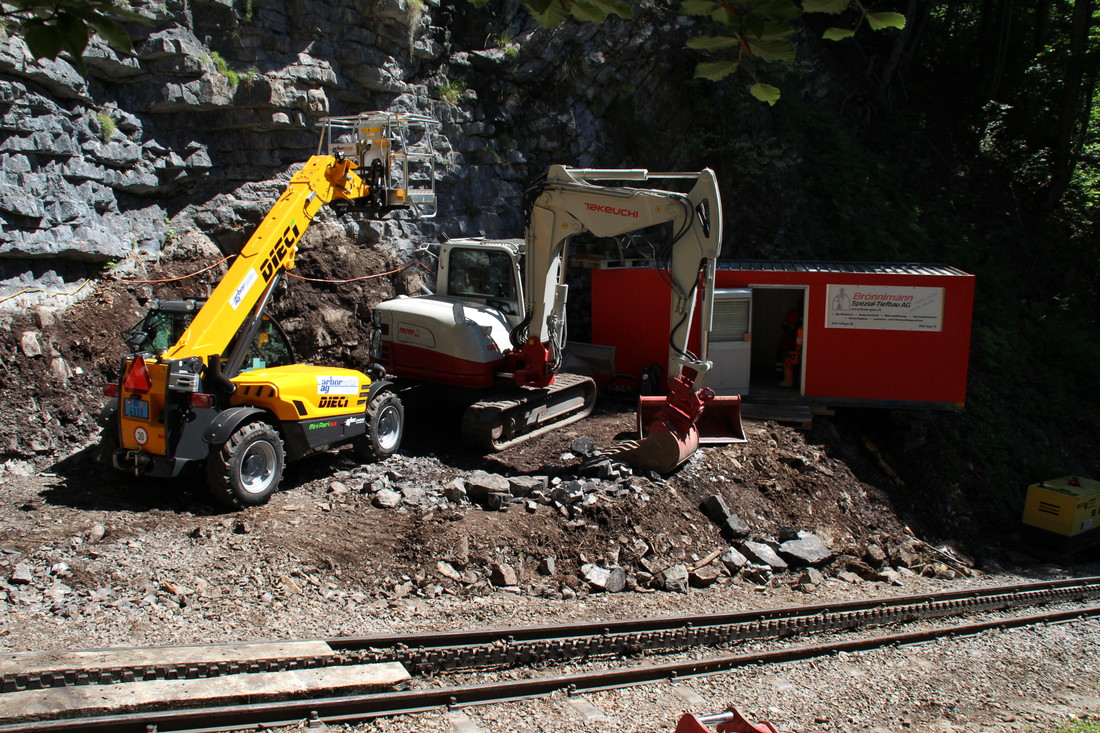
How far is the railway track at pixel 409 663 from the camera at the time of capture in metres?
5.04

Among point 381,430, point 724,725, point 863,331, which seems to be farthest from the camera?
point 863,331

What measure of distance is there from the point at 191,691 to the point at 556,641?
2661 millimetres

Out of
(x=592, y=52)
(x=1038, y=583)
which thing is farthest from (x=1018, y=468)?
(x=592, y=52)

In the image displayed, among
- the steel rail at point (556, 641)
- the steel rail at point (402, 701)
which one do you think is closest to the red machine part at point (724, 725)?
the steel rail at point (402, 701)

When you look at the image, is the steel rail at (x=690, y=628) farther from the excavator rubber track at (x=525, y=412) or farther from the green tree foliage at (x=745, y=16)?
the green tree foliage at (x=745, y=16)

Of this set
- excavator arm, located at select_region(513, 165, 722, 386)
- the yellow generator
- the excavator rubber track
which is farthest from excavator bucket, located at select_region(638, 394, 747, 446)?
the yellow generator

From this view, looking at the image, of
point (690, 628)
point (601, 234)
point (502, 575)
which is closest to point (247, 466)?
point (502, 575)

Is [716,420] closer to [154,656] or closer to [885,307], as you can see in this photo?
[885,307]

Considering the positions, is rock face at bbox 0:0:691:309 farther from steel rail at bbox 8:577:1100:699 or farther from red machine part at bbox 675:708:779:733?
red machine part at bbox 675:708:779:733

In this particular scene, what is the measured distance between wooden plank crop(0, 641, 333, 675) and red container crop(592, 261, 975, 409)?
8906 millimetres

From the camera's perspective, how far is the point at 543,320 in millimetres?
10844

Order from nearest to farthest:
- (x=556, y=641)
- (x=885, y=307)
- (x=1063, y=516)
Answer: (x=556, y=641) < (x=1063, y=516) < (x=885, y=307)

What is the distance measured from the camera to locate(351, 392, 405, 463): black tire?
9.81 metres

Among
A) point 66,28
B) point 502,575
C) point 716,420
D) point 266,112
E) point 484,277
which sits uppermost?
point 266,112
